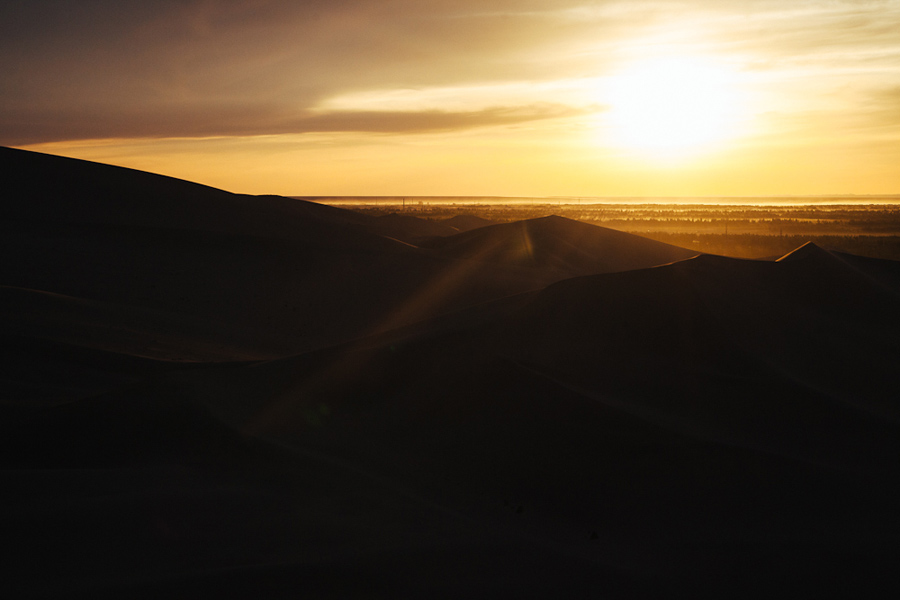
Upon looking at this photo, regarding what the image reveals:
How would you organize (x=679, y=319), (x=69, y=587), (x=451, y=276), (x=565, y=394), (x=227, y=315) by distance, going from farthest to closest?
(x=451, y=276)
(x=227, y=315)
(x=679, y=319)
(x=565, y=394)
(x=69, y=587)

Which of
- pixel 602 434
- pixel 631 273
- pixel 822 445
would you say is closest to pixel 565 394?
pixel 602 434

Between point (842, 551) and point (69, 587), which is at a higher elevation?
point (69, 587)

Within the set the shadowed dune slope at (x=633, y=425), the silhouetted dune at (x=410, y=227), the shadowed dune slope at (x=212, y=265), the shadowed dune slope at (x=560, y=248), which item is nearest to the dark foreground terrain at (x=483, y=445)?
the shadowed dune slope at (x=633, y=425)

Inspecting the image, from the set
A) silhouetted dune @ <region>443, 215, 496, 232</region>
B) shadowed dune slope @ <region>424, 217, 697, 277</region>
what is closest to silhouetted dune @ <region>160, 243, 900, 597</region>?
shadowed dune slope @ <region>424, 217, 697, 277</region>

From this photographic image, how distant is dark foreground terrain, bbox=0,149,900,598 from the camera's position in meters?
4.40

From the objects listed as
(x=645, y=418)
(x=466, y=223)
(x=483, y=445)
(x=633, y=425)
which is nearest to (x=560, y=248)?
(x=645, y=418)

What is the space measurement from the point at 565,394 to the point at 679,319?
3117 mm

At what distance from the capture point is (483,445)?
6777 millimetres

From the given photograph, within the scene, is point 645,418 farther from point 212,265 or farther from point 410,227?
point 410,227

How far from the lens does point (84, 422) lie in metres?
6.73

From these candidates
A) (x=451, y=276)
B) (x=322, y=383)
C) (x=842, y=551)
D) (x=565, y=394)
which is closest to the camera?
(x=842, y=551)

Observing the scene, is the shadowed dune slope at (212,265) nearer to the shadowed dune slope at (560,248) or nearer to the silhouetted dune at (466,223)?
the shadowed dune slope at (560,248)

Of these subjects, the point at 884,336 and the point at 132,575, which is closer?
the point at 132,575

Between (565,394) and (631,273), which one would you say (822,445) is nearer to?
(565,394)
